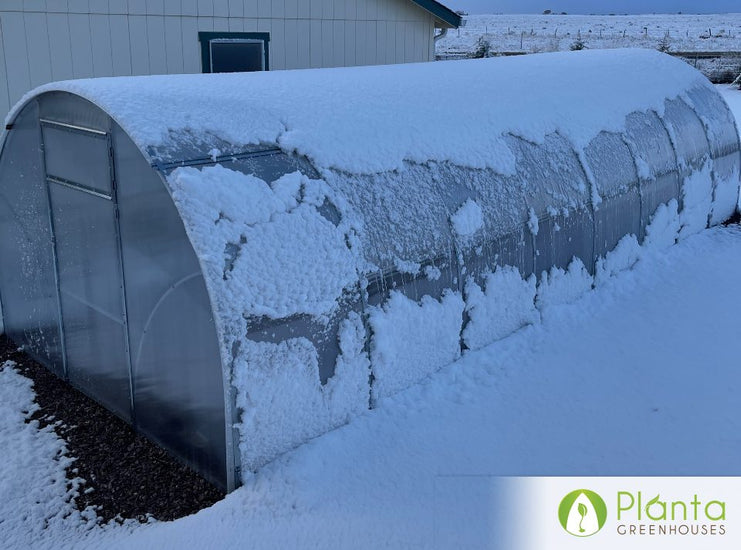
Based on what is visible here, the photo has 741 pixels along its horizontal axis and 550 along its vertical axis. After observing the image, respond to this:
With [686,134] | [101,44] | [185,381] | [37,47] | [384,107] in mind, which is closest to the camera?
[185,381]

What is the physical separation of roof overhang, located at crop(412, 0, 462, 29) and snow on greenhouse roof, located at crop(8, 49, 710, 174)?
268cm

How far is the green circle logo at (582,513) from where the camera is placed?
4.14 meters

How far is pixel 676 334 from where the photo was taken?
650cm

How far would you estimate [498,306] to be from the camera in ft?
20.1

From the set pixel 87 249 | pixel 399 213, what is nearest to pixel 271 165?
pixel 399 213

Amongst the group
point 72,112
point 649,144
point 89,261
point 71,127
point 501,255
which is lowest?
point 501,255

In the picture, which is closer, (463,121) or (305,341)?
(305,341)

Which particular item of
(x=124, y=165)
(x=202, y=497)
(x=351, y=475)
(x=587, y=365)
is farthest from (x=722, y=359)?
(x=124, y=165)

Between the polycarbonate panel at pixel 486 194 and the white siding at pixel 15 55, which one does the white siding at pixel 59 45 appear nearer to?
the white siding at pixel 15 55

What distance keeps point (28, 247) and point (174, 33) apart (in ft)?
12.6

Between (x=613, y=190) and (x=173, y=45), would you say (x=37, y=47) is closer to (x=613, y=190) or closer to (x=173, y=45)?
(x=173, y=45)

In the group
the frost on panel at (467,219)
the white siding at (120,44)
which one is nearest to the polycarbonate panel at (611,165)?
the frost on panel at (467,219)

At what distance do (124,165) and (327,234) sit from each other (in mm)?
1336

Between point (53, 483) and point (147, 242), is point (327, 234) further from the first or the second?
point (53, 483)
